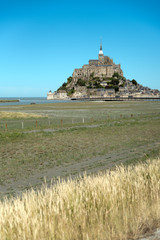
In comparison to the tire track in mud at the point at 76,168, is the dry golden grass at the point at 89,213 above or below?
above

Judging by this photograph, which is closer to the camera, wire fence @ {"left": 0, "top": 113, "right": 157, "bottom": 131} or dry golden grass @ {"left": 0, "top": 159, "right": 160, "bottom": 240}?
dry golden grass @ {"left": 0, "top": 159, "right": 160, "bottom": 240}

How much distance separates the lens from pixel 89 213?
4.97 m

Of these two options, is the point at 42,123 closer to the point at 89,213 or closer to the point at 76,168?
the point at 76,168

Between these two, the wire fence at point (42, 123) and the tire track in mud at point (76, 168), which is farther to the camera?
the wire fence at point (42, 123)

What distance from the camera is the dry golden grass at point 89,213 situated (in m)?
4.23

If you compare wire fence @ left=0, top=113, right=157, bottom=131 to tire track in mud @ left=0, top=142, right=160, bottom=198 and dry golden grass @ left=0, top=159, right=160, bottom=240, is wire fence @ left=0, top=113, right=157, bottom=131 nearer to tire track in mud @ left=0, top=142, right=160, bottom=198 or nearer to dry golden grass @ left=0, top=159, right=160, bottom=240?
tire track in mud @ left=0, top=142, right=160, bottom=198

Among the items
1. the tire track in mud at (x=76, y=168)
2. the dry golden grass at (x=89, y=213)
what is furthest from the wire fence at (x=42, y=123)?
the dry golden grass at (x=89, y=213)

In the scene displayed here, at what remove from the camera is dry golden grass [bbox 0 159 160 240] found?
4.23 m

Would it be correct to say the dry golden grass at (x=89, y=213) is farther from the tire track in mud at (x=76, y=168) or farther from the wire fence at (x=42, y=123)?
the wire fence at (x=42, y=123)

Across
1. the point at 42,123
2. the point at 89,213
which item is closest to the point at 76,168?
the point at 89,213

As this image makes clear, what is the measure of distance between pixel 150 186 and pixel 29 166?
695 centimetres

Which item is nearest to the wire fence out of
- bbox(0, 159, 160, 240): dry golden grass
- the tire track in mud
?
the tire track in mud

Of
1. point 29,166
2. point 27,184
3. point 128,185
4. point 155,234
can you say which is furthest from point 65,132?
point 155,234

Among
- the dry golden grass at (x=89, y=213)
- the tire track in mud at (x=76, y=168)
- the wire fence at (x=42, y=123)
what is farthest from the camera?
the wire fence at (x=42, y=123)
